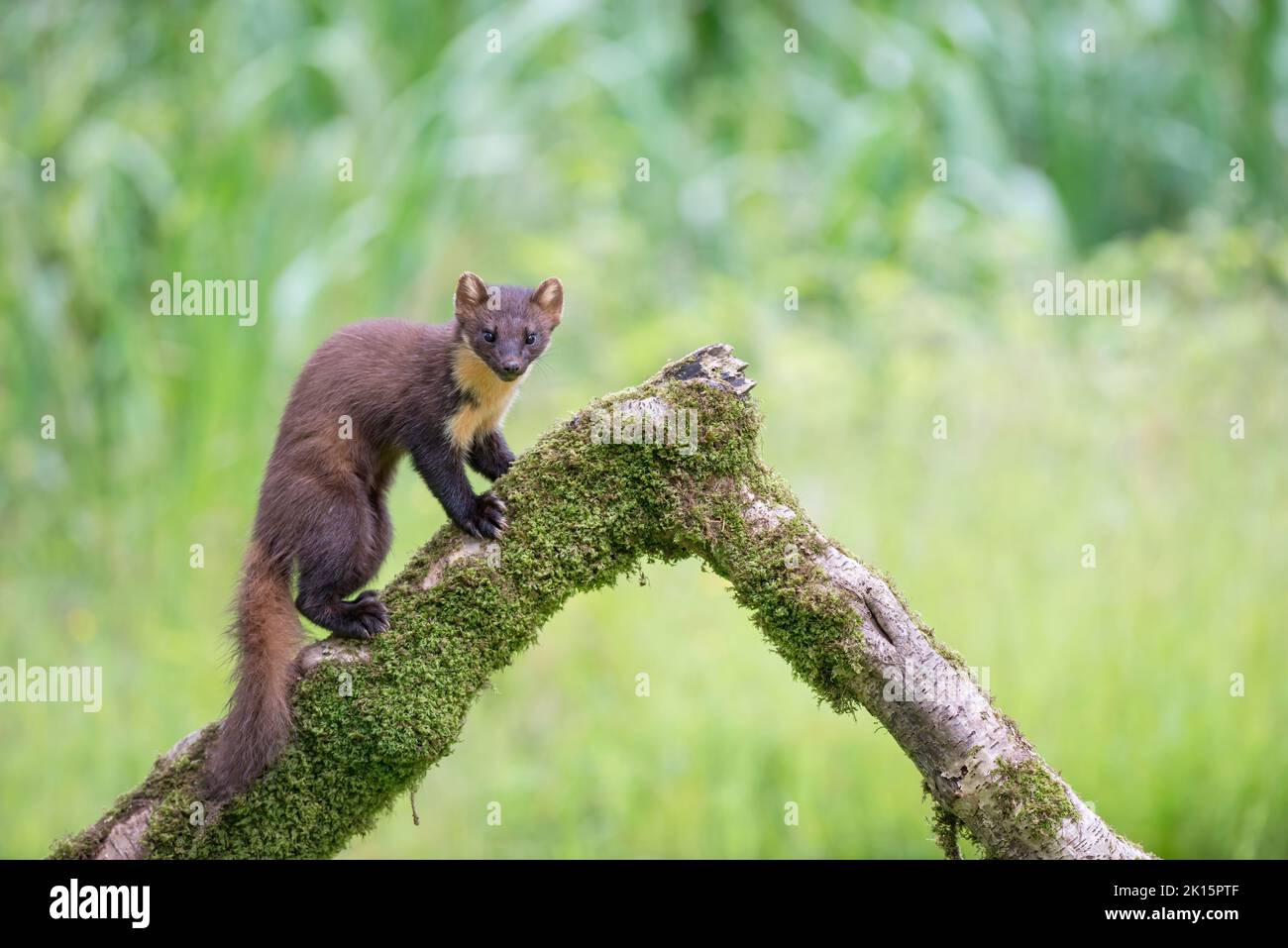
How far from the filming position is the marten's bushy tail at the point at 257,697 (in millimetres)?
3646

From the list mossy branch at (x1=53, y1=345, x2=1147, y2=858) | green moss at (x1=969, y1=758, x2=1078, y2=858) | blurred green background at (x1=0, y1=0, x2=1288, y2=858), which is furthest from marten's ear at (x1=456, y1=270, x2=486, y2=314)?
green moss at (x1=969, y1=758, x2=1078, y2=858)

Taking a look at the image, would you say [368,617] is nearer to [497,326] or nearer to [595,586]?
[595,586]

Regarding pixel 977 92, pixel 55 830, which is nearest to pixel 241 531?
Answer: pixel 55 830

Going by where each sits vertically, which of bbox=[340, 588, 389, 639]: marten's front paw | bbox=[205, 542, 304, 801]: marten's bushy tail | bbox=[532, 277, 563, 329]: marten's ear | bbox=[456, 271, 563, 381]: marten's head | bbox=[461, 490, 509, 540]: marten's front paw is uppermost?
bbox=[532, 277, 563, 329]: marten's ear

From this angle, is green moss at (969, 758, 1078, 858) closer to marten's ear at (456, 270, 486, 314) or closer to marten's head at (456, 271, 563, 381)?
marten's head at (456, 271, 563, 381)

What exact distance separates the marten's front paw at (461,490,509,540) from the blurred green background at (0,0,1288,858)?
5.63ft

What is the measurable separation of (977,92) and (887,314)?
3335 millimetres

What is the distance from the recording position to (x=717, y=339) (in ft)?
28.5

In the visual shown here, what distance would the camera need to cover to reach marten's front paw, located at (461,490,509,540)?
3.90m

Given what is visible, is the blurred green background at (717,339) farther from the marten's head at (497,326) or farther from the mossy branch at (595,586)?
the mossy branch at (595,586)

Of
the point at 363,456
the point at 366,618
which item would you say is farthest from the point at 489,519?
the point at 363,456

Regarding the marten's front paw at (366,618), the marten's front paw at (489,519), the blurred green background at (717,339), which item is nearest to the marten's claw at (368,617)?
the marten's front paw at (366,618)

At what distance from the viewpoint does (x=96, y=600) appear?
7.96m
